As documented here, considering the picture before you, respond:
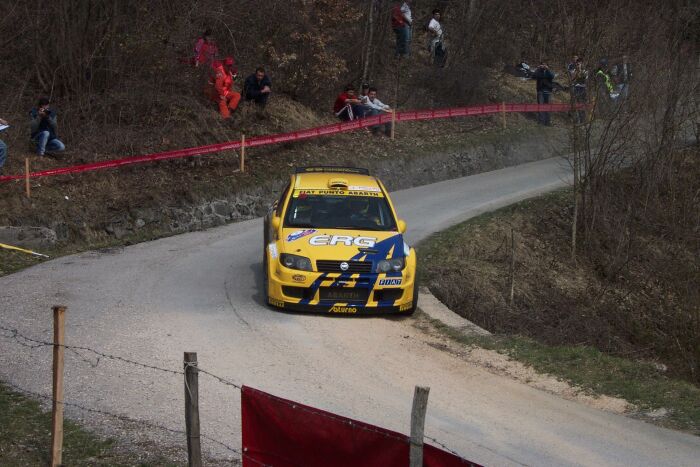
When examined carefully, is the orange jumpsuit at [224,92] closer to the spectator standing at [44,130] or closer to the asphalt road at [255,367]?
the spectator standing at [44,130]

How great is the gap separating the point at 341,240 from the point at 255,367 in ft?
9.74

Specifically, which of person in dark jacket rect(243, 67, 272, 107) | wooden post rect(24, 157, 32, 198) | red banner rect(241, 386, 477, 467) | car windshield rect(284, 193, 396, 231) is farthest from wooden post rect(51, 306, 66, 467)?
person in dark jacket rect(243, 67, 272, 107)

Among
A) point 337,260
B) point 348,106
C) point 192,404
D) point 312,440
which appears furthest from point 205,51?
point 312,440

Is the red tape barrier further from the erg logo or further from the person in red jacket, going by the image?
the erg logo

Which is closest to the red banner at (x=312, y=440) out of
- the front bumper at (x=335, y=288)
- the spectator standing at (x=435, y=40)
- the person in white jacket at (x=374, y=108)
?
the front bumper at (x=335, y=288)

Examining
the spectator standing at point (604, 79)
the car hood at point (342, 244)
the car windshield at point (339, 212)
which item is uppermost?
the spectator standing at point (604, 79)

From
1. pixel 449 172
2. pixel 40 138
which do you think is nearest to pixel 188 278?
pixel 40 138

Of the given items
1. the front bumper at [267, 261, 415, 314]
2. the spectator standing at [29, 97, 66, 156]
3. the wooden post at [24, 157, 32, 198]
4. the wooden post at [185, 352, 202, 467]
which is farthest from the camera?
the spectator standing at [29, 97, 66, 156]

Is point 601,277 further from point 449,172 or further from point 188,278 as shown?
point 188,278

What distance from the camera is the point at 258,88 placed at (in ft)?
80.7

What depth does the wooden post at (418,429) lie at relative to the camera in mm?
5176

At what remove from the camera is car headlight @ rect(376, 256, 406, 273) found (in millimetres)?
12930

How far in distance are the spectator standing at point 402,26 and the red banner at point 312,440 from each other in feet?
83.7

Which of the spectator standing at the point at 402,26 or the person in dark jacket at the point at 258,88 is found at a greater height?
the spectator standing at the point at 402,26
